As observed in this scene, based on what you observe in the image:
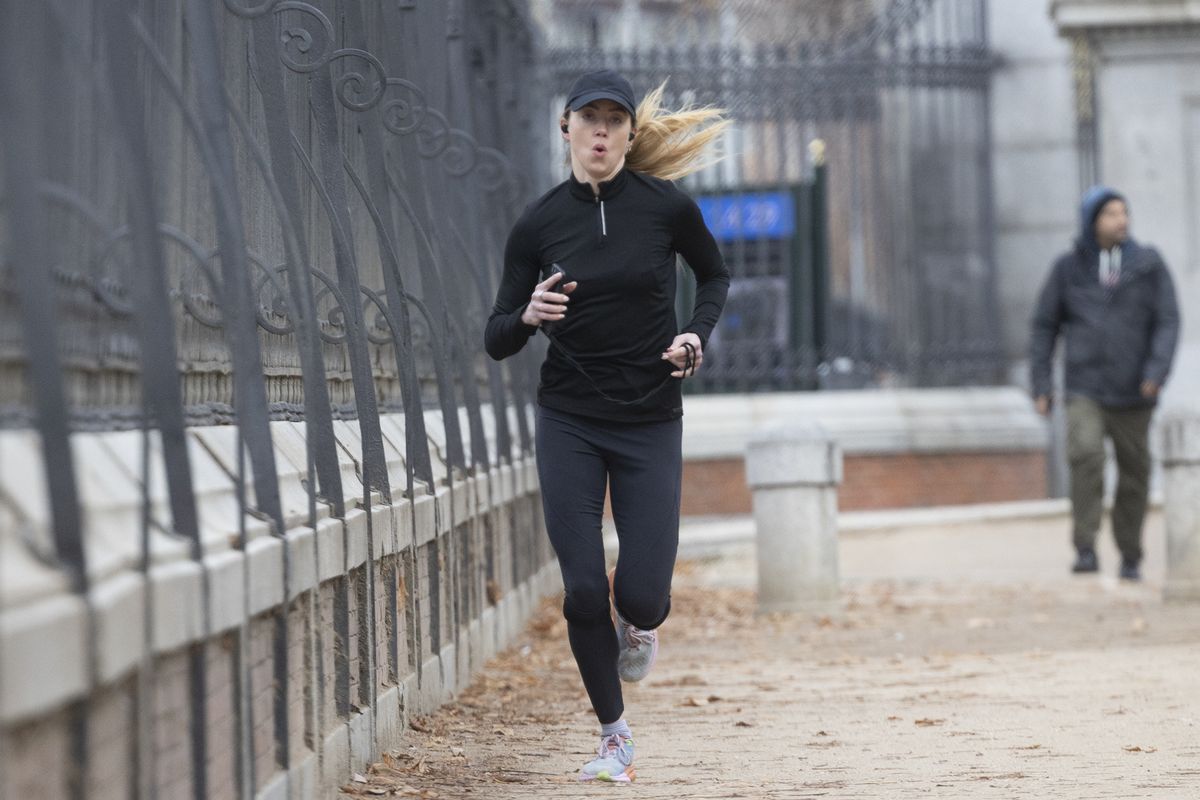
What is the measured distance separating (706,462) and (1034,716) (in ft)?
31.4

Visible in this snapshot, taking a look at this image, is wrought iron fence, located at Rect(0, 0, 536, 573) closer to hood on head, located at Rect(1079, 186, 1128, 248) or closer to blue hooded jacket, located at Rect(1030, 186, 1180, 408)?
blue hooded jacket, located at Rect(1030, 186, 1180, 408)

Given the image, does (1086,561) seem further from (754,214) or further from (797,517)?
(754,214)

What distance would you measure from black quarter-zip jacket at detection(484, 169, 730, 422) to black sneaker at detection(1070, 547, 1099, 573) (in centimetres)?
663

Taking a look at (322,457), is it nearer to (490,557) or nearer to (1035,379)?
(490,557)

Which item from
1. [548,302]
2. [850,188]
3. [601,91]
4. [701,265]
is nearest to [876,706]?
[701,265]

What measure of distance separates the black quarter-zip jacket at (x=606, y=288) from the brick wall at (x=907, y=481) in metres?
10.4

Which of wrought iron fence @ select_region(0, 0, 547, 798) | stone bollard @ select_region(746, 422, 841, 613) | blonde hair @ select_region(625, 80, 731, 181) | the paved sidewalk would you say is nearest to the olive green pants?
the paved sidewalk

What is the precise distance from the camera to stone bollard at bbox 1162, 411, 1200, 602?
10445 mm

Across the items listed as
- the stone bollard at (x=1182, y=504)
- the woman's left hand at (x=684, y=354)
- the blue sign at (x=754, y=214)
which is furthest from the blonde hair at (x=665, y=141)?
the blue sign at (x=754, y=214)

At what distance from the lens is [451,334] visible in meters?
8.45

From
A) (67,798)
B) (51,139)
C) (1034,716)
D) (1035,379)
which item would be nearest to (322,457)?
(51,139)

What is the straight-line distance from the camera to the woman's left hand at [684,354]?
555 cm

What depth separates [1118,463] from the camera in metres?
11.7

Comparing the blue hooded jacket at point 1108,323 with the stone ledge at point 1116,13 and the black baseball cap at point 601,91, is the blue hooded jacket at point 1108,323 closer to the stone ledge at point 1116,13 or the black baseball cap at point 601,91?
the stone ledge at point 1116,13
